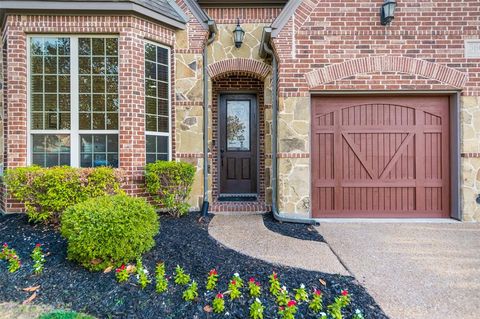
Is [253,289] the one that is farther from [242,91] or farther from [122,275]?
[242,91]

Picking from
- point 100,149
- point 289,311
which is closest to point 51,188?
point 100,149

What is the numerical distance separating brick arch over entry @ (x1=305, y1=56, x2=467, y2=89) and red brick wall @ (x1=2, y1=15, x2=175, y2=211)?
3.11 m

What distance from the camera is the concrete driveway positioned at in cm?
235

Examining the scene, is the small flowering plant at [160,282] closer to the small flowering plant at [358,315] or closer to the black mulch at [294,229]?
the small flowering plant at [358,315]

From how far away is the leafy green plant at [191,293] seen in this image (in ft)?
7.52

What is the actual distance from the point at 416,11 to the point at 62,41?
587 cm

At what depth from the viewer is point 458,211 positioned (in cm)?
488

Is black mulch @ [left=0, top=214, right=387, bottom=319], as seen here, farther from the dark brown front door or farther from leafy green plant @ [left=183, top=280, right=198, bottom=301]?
the dark brown front door

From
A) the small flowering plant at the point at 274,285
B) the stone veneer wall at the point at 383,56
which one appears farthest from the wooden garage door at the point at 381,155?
the small flowering plant at the point at 274,285

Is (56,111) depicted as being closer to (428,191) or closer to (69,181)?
(69,181)

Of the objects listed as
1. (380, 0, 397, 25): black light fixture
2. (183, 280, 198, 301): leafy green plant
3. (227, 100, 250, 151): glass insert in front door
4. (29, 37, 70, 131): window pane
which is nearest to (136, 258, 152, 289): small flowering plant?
(183, 280, 198, 301): leafy green plant

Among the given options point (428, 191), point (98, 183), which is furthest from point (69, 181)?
point (428, 191)

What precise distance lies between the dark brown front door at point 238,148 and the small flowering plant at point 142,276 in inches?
163

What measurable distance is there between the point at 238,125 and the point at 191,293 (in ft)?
16.2
